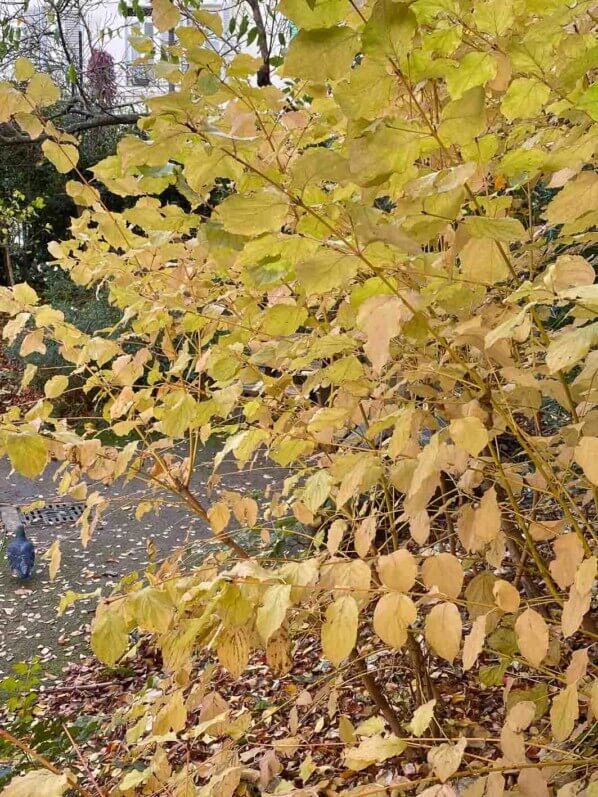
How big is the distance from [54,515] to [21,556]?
1.03 metres

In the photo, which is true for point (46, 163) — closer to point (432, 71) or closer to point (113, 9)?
point (113, 9)

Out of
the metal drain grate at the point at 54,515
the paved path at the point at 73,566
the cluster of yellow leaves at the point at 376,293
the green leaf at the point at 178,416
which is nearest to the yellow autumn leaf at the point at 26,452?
the cluster of yellow leaves at the point at 376,293

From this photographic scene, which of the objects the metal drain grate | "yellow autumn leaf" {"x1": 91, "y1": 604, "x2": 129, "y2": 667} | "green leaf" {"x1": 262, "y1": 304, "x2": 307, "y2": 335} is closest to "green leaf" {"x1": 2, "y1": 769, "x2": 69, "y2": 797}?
"yellow autumn leaf" {"x1": 91, "y1": 604, "x2": 129, "y2": 667}

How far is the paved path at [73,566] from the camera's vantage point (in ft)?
10.5

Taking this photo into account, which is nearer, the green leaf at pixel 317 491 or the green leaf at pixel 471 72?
the green leaf at pixel 471 72

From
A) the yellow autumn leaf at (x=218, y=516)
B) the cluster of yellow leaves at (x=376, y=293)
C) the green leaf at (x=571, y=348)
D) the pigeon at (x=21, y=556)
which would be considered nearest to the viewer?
the green leaf at (x=571, y=348)

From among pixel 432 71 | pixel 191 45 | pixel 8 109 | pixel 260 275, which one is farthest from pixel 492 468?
pixel 8 109

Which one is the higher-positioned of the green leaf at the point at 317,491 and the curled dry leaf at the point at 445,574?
the green leaf at the point at 317,491

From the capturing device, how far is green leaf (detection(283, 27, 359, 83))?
60 centimetres

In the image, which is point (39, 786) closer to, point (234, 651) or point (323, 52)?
point (234, 651)

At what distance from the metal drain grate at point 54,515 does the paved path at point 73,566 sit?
87 millimetres

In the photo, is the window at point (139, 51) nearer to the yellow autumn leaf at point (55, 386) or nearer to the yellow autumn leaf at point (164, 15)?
the yellow autumn leaf at point (164, 15)

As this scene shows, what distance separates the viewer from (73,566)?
3.96 m

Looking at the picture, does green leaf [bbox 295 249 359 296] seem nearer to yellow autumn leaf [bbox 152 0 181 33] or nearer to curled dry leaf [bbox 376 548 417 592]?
curled dry leaf [bbox 376 548 417 592]
